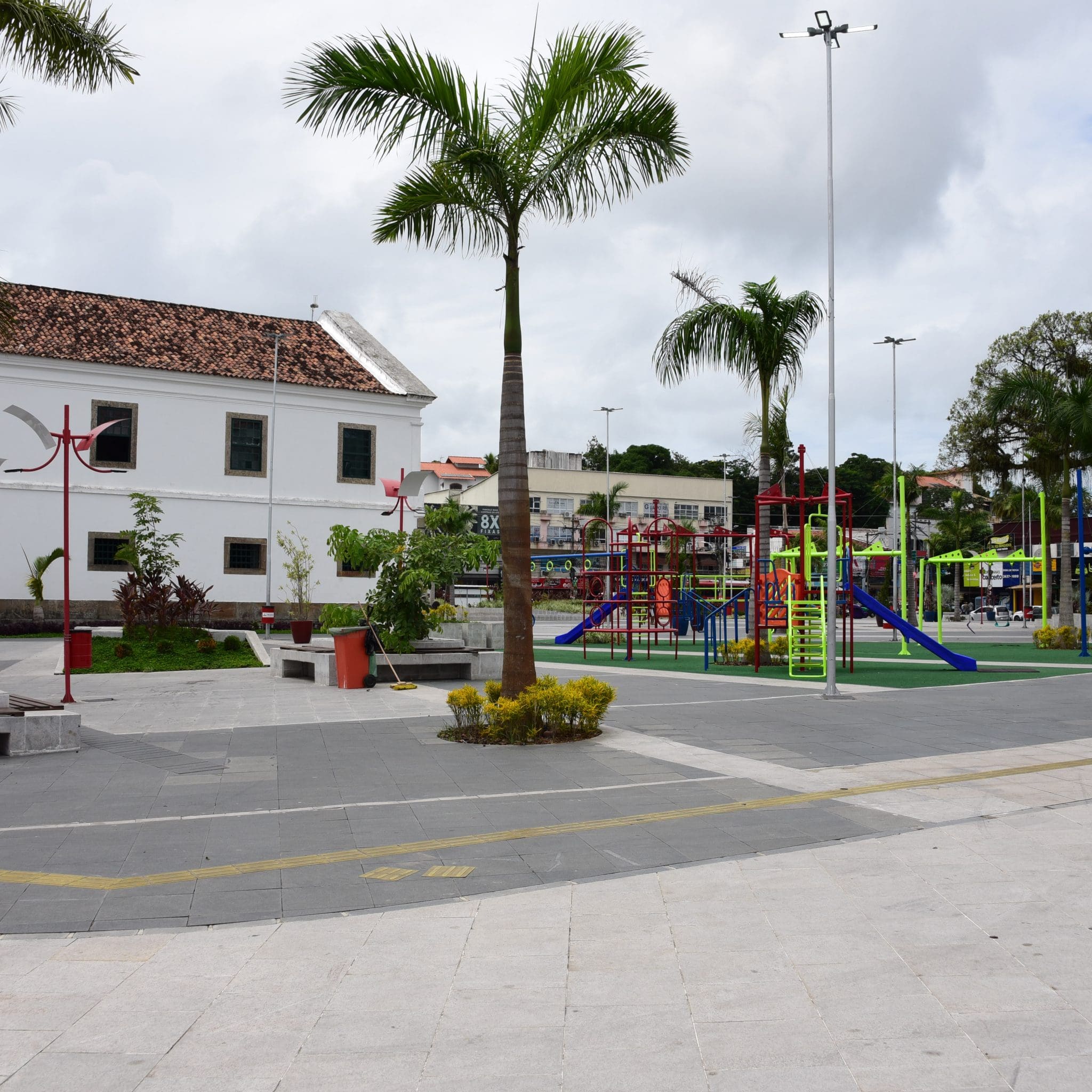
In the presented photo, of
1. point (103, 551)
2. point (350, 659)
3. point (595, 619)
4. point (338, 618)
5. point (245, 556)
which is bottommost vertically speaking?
point (350, 659)

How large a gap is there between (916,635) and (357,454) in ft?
84.1

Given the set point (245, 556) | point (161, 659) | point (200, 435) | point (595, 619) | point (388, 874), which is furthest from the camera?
point (245, 556)

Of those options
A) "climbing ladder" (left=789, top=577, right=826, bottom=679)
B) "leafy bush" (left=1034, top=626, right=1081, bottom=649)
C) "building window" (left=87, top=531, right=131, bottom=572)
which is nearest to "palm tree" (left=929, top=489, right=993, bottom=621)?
"leafy bush" (left=1034, top=626, right=1081, bottom=649)

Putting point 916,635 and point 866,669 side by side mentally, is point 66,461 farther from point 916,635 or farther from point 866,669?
point 916,635

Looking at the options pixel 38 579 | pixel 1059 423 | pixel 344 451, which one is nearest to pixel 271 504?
pixel 344 451

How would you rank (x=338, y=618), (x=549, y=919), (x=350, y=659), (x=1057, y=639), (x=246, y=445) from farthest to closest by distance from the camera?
(x=246, y=445), (x=1057, y=639), (x=338, y=618), (x=350, y=659), (x=549, y=919)

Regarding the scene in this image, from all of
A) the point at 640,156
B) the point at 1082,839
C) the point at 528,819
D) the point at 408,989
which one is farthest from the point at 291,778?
the point at 640,156

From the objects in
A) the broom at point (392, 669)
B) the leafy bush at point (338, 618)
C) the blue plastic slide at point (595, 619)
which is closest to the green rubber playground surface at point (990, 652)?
the blue plastic slide at point (595, 619)

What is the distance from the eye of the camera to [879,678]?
19.6 metres

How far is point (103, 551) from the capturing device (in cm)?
3644

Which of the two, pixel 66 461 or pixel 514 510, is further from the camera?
pixel 66 461

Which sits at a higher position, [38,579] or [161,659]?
[38,579]

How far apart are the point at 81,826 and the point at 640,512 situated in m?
85.5

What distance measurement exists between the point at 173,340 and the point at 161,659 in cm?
2056
